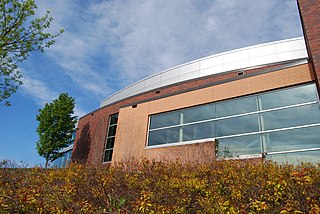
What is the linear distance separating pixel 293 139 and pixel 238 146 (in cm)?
213

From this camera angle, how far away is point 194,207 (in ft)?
11.7

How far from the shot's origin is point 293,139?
8805 millimetres

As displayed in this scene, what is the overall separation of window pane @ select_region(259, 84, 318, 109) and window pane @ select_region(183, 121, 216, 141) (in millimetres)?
2507

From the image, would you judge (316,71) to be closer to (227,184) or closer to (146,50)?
(227,184)

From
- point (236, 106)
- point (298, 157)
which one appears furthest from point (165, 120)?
point (298, 157)

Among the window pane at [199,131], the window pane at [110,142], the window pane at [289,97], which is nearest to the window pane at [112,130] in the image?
the window pane at [110,142]

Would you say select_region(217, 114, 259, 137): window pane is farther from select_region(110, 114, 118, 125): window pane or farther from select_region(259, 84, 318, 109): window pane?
select_region(110, 114, 118, 125): window pane

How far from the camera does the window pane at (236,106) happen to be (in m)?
10.5

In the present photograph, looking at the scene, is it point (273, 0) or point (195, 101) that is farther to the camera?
point (195, 101)

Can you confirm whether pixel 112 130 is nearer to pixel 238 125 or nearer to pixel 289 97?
pixel 238 125

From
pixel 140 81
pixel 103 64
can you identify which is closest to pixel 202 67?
pixel 140 81

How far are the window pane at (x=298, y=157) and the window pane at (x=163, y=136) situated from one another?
4.87m

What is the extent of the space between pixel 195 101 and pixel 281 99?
4.16 m

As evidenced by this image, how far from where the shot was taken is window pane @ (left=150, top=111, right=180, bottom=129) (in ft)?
42.9
